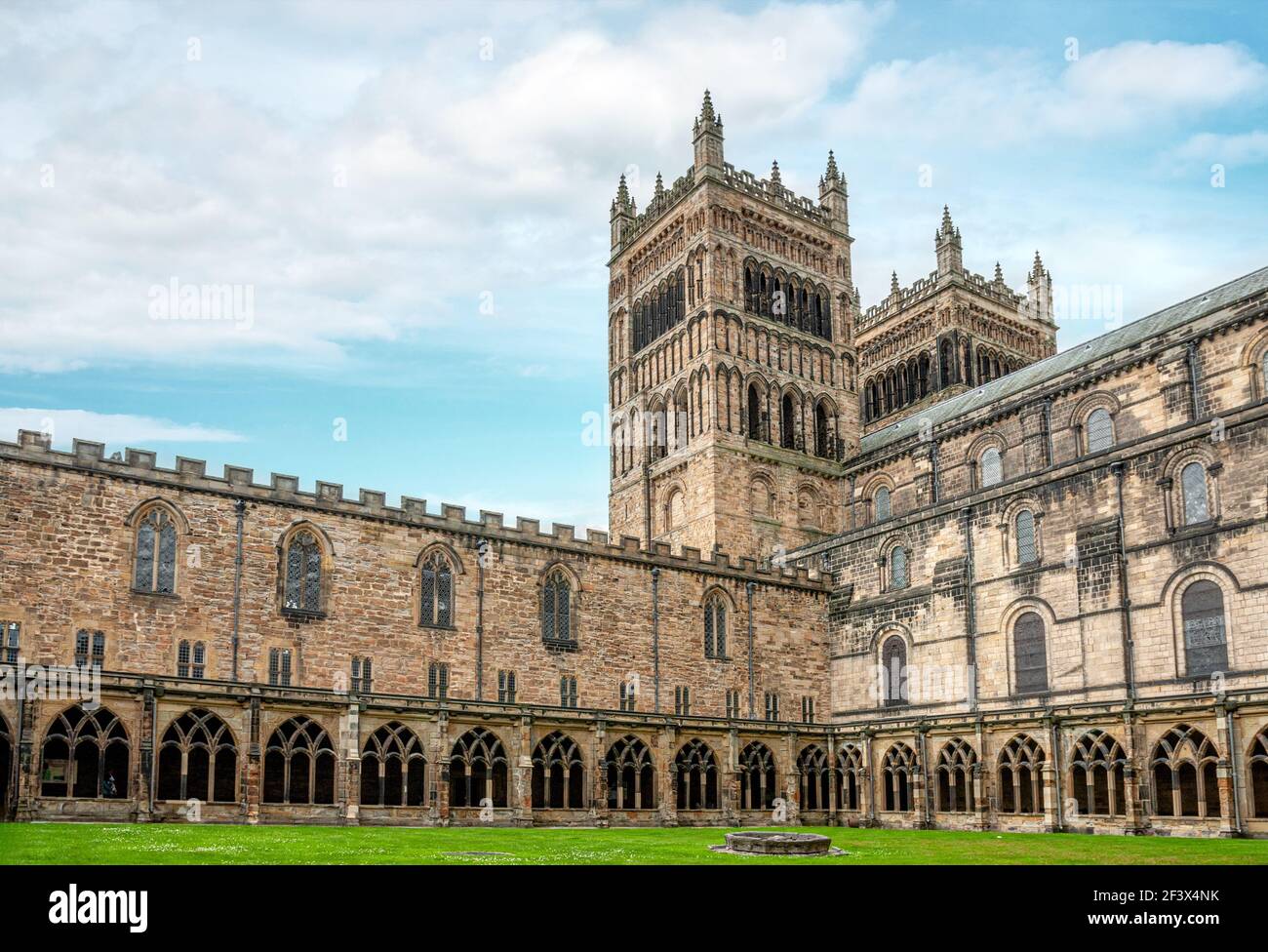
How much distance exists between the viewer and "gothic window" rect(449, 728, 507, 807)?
1587 inches

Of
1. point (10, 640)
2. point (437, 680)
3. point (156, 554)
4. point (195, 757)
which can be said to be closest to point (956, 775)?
point (437, 680)

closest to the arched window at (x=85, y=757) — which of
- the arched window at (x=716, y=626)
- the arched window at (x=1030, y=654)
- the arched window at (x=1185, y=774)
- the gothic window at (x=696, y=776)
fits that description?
the gothic window at (x=696, y=776)

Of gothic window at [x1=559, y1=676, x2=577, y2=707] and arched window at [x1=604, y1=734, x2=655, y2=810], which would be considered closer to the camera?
arched window at [x1=604, y1=734, x2=655, y2=810]

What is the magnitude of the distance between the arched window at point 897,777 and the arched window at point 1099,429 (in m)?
17.6

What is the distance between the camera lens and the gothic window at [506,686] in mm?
47750

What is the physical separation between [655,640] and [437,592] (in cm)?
1042

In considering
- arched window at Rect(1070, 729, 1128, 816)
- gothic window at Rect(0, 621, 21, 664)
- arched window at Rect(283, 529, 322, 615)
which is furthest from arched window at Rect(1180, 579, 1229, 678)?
gothic window at Rect(0, 621, 21, 664)

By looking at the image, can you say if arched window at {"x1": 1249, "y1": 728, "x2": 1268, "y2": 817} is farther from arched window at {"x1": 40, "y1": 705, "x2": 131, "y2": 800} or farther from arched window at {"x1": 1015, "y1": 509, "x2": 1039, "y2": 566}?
arched window at {"x1": 40, "y1": 705, "x2": 131, "y2": 800}

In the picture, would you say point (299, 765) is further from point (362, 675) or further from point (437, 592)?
point (437, 592)

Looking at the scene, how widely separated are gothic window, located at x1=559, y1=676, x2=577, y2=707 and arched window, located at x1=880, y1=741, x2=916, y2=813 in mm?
13162

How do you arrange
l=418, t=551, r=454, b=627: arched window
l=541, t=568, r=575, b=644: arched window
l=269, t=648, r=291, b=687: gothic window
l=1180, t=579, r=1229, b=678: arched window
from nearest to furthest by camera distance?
l=1180, t=579, r=1229, b=678: arched window
l=269, t=648, r=291, b=687: gothic window
l=418, t=551, r=454, b=627: arched window
l=541, t=568, r=575, b=644: arched window

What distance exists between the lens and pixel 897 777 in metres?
48.7

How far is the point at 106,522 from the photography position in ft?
134

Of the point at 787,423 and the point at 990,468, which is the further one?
→ the point at 787,423
